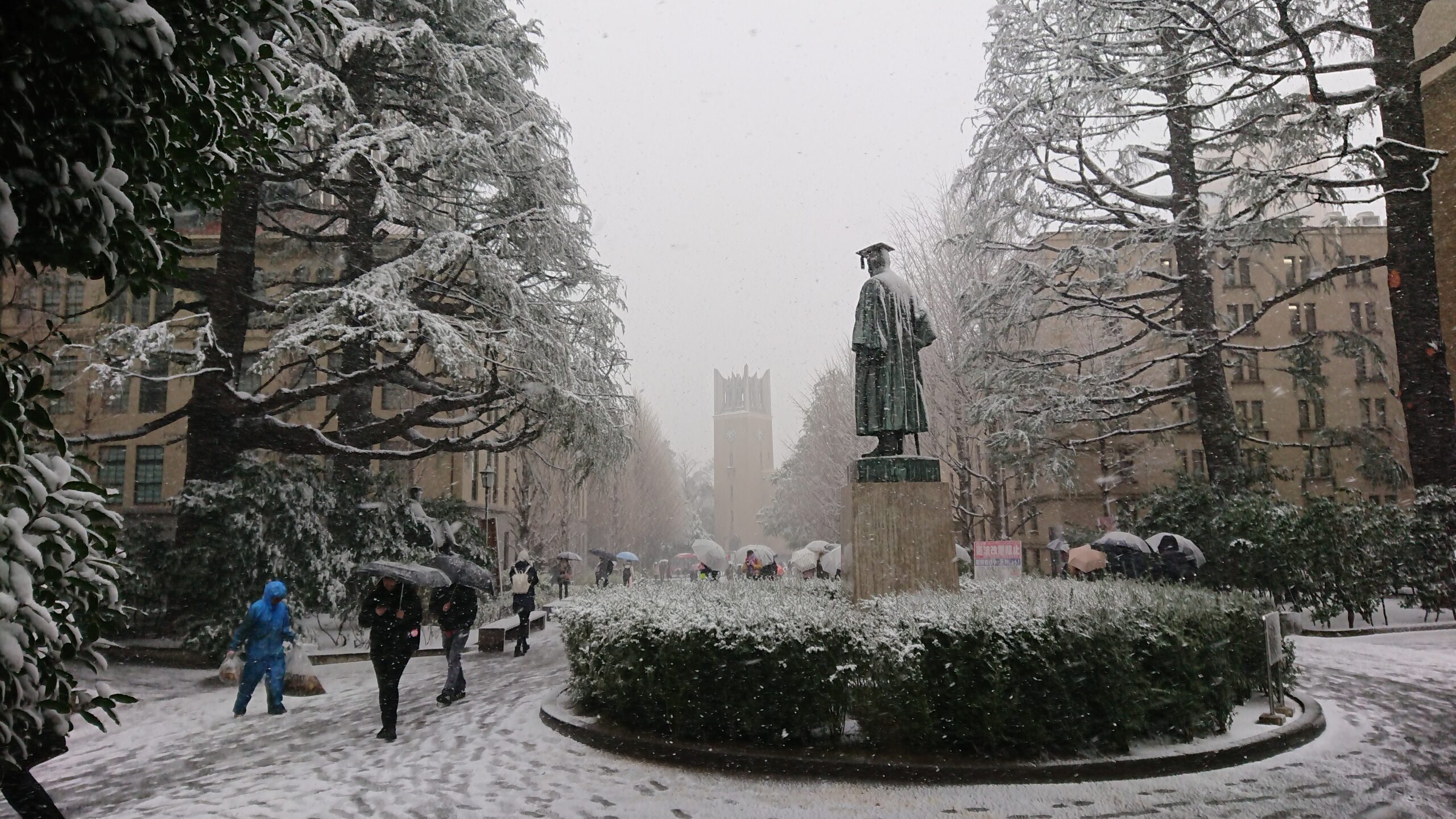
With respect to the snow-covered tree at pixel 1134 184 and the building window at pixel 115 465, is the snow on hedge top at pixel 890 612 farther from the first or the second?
the building window at pixel 115 465

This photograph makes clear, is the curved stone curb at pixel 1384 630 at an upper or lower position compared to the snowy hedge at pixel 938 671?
lower

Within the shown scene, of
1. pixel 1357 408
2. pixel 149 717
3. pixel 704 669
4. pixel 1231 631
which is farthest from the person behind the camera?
pixel 1357 408

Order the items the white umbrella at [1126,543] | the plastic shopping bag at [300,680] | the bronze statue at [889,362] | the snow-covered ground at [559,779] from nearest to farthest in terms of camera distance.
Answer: the snow-covered ground at [559,779] < the bronze statue at [889,362] < the plastic shopping bag at [300,680] < the white umbrella at [1126,543]

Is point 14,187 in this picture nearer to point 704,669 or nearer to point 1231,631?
point 704,669

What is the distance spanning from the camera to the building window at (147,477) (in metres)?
33.0

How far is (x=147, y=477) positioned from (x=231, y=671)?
87.8 feet

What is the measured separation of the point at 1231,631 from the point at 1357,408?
41.1 m

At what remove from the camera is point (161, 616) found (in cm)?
1396

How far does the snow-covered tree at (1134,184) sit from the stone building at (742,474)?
76.7m

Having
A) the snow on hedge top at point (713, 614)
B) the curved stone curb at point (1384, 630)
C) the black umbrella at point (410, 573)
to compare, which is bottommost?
the curved stone curb at point (1384, 630)

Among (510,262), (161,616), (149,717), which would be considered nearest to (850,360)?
(510,262)

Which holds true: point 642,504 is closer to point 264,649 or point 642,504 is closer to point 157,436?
point 157,436

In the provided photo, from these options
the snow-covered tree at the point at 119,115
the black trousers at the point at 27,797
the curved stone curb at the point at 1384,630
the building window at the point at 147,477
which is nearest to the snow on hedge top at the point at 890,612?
the black trousers at the point at 27,797

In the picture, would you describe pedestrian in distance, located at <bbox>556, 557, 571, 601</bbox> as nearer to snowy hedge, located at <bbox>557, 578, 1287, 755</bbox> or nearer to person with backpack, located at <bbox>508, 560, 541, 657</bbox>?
person with backpack, located at <bbox>508, 560, 541, 657</bbox>
